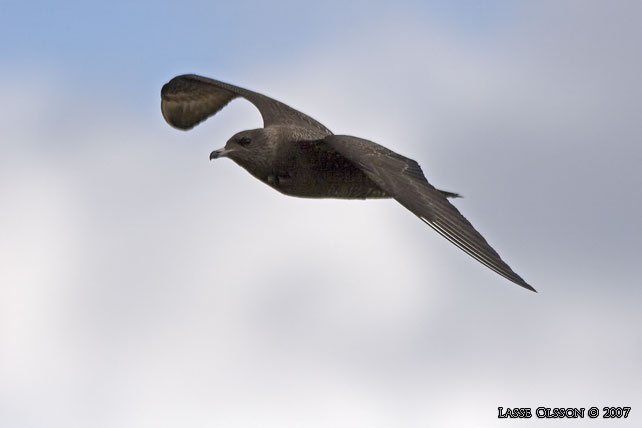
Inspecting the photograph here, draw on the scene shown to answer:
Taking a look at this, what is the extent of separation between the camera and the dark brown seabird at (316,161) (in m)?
10.2

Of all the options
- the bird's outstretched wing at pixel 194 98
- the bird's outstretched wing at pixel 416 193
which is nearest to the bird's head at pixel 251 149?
the bird's outstretched wing at pixel 416 193

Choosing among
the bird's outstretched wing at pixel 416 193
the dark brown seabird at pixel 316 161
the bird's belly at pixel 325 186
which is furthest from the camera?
the bird's belly at pixel 325 186

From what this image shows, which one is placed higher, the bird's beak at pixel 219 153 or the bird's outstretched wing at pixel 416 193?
the bird's beak at pixel 219 153

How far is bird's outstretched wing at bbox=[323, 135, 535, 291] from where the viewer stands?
9820mm

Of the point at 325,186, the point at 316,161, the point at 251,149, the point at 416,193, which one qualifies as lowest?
the point at 416,193

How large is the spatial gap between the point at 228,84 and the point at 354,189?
279 centimetres

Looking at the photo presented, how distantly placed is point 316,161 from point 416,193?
5.16ft

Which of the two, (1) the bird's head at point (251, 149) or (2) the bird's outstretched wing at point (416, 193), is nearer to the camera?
(2) the bird's outstretched wing at point (416, 193)

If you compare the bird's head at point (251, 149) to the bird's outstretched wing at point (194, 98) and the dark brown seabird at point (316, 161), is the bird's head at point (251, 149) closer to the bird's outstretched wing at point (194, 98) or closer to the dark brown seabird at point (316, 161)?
the dark brown seabird at point (316, 161)

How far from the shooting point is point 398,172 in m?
10.9

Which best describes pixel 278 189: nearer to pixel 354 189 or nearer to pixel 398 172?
pixel 354 189

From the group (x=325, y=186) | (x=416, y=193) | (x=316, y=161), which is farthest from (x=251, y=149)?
(x=416, y=193)

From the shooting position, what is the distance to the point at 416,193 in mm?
10562

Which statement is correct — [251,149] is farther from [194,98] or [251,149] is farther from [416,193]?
[194,98]
